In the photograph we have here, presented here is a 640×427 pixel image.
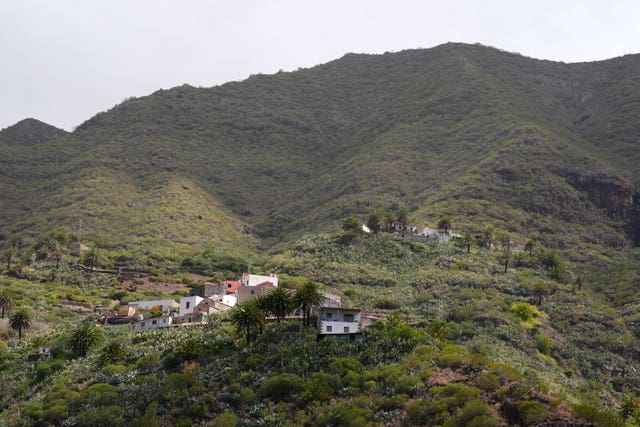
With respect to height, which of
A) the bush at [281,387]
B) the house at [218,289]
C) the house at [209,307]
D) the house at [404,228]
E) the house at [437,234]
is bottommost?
the bush at [281,387]

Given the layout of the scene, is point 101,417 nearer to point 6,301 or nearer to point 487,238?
point 6,301

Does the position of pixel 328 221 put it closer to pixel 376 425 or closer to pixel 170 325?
pixel 170 325

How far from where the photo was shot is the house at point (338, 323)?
237 feet

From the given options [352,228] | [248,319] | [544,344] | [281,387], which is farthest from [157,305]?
[544,344]

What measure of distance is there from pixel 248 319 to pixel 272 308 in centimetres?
386

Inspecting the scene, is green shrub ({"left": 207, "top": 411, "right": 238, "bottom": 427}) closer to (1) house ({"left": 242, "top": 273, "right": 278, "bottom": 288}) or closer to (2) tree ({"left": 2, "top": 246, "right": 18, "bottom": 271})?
(1) house ({"left": 242, "top": 273, "right": 278, "bottom": 288})

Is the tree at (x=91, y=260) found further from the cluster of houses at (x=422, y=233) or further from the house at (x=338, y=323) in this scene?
the house at (x=338, y=323)

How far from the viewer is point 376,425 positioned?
5566 cm

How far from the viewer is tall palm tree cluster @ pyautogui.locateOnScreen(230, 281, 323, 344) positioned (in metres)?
72.9

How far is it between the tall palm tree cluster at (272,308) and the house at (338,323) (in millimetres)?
1877

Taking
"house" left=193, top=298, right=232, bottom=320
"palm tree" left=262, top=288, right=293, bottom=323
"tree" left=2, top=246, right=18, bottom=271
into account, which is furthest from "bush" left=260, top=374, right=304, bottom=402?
"tree" left=2, top=246, right=18, bottom=271

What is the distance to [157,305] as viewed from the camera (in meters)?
97.4

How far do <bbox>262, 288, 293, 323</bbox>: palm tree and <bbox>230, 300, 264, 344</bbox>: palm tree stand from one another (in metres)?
1.47

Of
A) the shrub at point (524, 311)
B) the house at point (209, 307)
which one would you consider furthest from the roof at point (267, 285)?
the shrub at point (524, 311)
